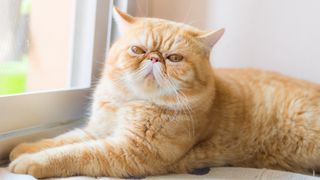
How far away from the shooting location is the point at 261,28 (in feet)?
5.36

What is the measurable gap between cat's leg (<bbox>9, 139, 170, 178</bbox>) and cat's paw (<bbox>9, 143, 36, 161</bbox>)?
0.07m

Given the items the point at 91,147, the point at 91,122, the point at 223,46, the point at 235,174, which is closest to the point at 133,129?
the point at 91,147

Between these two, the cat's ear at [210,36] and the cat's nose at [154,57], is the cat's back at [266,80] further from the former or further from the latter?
the cat's nose at [154,57]

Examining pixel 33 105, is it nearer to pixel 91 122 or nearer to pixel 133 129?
pixel 91 122

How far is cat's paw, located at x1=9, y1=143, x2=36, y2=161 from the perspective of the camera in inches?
44.8

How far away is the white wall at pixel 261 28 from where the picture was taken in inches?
61.4

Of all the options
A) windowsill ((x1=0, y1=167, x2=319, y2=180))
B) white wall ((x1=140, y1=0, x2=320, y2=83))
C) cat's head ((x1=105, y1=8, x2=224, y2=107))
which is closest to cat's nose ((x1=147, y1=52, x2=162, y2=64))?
cat's head ((x1=105, y1=8, x2=224, y2=107))

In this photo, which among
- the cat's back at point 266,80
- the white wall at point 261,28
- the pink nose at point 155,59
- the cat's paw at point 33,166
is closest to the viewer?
the cat's paw at point 33,166

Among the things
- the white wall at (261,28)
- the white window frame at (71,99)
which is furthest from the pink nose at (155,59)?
the white wall at (261,28)

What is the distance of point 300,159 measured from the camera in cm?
128

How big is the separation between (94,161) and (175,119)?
273 mm

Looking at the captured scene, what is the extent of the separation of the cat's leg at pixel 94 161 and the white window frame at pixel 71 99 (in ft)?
0.59

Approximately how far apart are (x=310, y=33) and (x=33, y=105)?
3.63 ft

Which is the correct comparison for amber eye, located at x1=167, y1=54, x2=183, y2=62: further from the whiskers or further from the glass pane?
the glass pane
